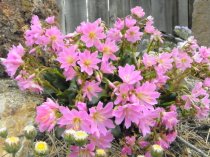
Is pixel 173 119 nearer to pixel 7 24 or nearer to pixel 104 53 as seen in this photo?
pixel 104 53

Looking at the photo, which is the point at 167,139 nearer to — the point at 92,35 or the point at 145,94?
the point at 145,94

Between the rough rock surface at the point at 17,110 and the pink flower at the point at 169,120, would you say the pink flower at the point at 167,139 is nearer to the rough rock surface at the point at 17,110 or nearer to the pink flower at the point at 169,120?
the pink flower at the point at 169,120

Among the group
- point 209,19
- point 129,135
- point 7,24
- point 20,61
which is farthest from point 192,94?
point 209,19

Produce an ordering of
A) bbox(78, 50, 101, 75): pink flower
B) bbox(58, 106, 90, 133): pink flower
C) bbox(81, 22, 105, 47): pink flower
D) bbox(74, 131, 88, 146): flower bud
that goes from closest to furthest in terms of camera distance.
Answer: bbox(74, 131, 88, 146): flower bud, bbox(58, 106, 90, 133): pink flower, bbox(78, 50, 101, 75): pink flower, bbox(81, 22, 105, 47): pink flower

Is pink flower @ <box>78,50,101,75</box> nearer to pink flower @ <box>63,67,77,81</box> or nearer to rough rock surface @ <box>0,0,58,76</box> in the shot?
pink flower @ <box>63,67,77,81</box>

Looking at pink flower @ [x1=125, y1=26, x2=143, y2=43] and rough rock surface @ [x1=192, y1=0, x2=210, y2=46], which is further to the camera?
rough rock surface @ [x1=192, y1=0, x2=210, y2=46]

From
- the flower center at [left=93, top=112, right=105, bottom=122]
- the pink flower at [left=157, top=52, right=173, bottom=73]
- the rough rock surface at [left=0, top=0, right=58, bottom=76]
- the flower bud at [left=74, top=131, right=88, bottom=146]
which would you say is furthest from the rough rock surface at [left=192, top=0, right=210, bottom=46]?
the flower bud at [left=74, top=131, right=88, bottom=146]
